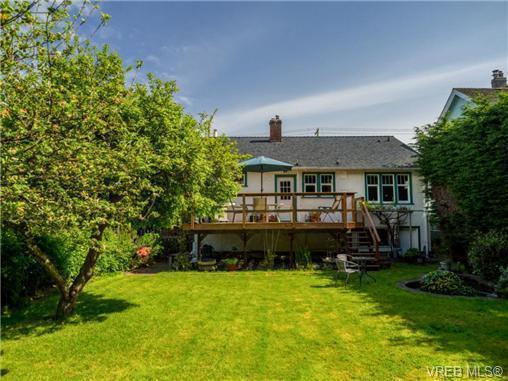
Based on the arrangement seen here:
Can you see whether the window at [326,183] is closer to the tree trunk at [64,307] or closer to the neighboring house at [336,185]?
the neighboring house at [336,185]

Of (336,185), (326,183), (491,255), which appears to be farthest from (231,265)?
(491,255)

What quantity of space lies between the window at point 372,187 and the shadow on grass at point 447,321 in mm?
8696

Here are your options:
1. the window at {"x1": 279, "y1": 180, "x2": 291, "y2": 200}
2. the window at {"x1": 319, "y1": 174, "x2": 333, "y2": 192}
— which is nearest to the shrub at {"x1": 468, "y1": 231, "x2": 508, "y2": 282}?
the window at {"x1": 319, "y1": 174, "x2": 333, "y2": 192}

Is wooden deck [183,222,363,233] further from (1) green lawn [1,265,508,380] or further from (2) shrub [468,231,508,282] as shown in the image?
(2) shrub [468,231,508,282]

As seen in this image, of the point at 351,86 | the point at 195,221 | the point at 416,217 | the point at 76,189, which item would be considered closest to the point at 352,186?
the point at 416,217

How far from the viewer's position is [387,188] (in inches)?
671

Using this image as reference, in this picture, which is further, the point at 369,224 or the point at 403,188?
the point at 403,188

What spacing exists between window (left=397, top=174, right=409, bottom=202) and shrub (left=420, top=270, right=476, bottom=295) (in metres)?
8.95

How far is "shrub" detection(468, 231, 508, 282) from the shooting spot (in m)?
8.66

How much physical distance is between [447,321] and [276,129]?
601 inches

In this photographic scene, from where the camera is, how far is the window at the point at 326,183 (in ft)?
56.2

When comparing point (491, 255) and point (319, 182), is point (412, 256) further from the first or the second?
point (319, 182)

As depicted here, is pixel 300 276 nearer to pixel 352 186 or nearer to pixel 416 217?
pixel 352 186

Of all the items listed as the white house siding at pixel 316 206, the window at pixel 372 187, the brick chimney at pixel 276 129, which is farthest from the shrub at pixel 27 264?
the window at pixel 372 187
